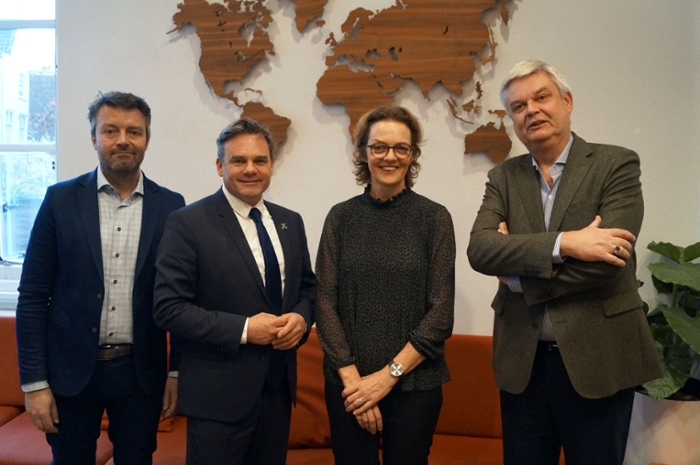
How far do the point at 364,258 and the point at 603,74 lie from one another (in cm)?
167

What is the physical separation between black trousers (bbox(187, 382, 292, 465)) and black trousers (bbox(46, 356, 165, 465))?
0.26 meters

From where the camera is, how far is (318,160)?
273 centimetres

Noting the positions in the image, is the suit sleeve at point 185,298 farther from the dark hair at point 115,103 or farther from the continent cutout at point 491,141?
the continent cutout at point 491,141

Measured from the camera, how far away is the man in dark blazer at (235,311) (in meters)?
1.52

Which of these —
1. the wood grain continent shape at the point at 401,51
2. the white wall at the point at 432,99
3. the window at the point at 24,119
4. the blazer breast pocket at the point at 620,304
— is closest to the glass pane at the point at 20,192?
the window at the point at 24,119

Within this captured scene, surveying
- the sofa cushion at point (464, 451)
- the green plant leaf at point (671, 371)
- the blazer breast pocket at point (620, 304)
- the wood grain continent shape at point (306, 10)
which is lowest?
the sofa cushion at point (464, 451)

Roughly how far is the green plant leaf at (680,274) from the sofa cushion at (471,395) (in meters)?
0.77

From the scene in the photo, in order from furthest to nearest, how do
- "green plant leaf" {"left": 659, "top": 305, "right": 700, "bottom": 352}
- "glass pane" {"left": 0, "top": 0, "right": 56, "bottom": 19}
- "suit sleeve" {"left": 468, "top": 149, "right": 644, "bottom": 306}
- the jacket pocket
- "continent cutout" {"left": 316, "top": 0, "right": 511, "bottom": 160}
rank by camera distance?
"glass pane" {"left": 0, "top": 0, "right": 56, "bottom": 19}, "continent cutout" {"left": 316, "top": 0, "right": 511, "bottom": 160}, "green plant leaf" {"left": 659, "top": 305, "right": 700, "bottom": 352}, the jacket pocket, "suit sleeve" {"left": 468, "top": 149, "right": 644, "bottom": 306}

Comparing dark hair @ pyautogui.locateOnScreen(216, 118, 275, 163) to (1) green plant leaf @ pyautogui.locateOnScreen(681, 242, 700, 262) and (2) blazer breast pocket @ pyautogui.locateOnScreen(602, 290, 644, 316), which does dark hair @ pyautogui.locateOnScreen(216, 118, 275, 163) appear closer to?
(2) blazer breast pocket @ pyautogui.locateOnScreen(602, 290, 644, 316)

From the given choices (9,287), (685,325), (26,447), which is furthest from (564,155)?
(9,287)

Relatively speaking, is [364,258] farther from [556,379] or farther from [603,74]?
[603,74]

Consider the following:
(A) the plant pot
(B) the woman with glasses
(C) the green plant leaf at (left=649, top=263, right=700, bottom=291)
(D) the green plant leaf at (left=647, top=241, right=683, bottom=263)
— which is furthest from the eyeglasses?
(A) the plant pot

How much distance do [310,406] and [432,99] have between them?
5.28ft

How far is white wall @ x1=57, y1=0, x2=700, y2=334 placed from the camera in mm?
2451
